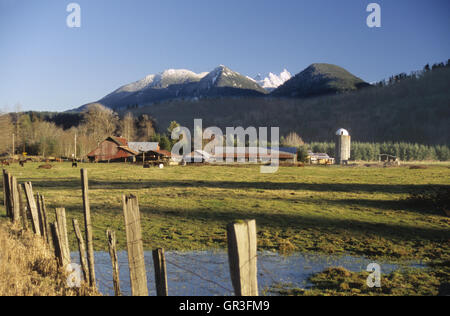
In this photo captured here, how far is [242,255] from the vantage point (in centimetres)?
420

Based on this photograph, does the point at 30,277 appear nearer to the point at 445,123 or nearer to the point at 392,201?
the point at 392,201

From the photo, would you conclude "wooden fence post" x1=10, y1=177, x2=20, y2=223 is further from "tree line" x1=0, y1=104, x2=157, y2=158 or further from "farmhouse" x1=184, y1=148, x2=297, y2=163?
"tree line" x1=0, y1=104, x2=157, y2=158

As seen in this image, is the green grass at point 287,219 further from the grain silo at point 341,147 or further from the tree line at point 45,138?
the grain silo at point 341,147

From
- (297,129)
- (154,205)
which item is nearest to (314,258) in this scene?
(154,205)

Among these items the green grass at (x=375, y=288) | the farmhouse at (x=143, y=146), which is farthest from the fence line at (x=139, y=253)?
the farmhouse at (x=143, y=146)

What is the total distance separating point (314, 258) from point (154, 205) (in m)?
9.85

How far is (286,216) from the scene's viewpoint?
15633mm

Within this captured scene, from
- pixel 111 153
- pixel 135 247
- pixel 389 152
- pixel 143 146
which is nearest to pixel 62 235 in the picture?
pixel 135 247

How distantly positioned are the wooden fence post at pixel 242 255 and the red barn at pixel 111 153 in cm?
6954

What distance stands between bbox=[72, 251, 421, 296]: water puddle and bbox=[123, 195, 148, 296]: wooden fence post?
1540mm

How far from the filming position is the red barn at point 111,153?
239 ft

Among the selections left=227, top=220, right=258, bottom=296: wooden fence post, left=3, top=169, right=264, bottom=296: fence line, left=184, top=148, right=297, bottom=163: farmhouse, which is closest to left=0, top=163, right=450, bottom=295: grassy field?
left=3, top=169, right=264, bottom=296: fence line

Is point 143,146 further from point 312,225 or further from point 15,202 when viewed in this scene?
point 312,225

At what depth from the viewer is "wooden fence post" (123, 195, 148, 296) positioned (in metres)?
5.92
